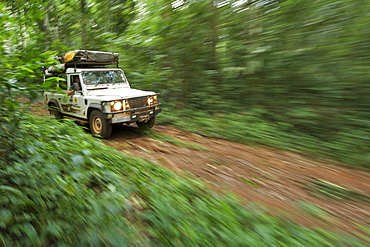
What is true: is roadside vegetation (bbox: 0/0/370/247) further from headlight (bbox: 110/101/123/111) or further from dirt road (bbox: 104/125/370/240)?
headlight (bbox: 110/101/123/111)

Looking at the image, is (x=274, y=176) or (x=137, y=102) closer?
(x=274, y=176)

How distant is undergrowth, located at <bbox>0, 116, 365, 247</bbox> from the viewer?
171 centimetres

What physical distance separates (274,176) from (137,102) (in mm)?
3700

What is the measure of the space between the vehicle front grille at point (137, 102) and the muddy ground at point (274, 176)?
2.90ft

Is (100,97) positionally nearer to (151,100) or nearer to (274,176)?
(151,100)

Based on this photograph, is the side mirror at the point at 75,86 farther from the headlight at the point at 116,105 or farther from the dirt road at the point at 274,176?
the dirt road at the point at 274,176

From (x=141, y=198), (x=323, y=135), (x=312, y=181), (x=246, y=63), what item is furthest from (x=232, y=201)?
(x=246, y=63)

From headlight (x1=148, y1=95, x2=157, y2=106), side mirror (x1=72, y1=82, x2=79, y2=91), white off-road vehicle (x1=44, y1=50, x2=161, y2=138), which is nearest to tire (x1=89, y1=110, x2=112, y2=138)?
white off-road vehicle (x1=44, y1=50, x2=161, y2=138)

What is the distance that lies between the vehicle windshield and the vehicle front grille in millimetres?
1425

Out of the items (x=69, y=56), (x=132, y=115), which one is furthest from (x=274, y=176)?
(x=69, y=56)

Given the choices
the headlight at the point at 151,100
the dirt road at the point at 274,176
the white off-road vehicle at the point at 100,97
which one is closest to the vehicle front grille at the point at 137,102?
the white off-road vehicle at the point at 100,97

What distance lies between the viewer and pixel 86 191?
7.15 feet

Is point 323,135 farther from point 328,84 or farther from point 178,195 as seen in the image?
point 178,195

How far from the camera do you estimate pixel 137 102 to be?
5859mm
